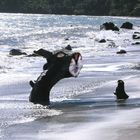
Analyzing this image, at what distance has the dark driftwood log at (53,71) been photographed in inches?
673

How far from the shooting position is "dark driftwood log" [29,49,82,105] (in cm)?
1709

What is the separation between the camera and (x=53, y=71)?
Answer: 1773 cm

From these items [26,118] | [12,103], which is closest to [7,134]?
[26,118]

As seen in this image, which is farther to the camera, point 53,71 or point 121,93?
point 121,93

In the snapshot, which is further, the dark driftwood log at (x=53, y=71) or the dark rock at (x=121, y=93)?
the dark rock at (x=121, y=93)

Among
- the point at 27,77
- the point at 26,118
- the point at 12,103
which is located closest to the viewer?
the point at 26,118

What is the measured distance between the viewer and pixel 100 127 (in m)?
13.6

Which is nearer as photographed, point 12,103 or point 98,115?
point 98,115

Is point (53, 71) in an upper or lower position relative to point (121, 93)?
upper

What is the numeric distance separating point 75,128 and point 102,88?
787 cm

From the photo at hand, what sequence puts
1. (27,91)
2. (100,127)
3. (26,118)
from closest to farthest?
1. (100,127)
2. (26,118)
3. (27,91)

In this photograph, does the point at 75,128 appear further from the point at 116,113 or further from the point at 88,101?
the point at 88,101

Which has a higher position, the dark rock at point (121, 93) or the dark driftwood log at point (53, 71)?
the dark driftwood log at point (53, 71)

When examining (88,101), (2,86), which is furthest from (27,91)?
(88,101)
